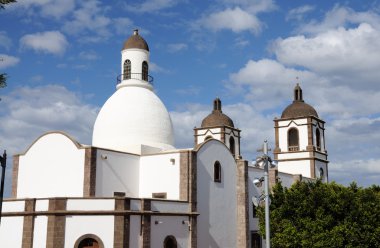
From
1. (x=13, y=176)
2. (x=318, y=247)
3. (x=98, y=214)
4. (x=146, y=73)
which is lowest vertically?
(x=318, y=247)

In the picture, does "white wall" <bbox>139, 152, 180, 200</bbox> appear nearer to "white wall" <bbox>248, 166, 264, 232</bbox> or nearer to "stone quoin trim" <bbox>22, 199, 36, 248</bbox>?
"white wall" <bbox>248, 166, 264, 232</bbox>

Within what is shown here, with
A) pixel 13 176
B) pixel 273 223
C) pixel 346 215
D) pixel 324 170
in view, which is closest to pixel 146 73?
pixel 13 176

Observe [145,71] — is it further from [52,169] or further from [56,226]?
[56,226]

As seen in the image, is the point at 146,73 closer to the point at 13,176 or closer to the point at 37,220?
the point at 13,176

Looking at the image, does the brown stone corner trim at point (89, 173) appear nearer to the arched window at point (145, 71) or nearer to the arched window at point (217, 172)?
the arched window at point (217, 172)

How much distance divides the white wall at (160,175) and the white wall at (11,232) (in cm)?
825

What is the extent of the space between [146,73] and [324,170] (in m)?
21.7

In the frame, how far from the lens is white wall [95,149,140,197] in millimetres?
28859

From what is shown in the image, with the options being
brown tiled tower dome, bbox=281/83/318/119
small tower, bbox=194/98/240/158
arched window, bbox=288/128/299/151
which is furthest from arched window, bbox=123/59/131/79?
arched window, bbox=288/128/299/151

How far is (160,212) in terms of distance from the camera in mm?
27516

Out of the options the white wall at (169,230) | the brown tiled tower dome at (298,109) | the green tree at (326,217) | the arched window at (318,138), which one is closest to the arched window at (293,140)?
the brown tiled tower dome at (298,109)

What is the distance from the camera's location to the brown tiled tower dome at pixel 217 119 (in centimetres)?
4925

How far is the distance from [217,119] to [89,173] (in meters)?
23.5

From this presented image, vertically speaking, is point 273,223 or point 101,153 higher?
point 101,153
